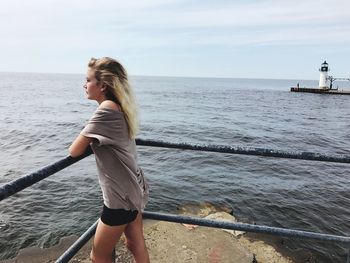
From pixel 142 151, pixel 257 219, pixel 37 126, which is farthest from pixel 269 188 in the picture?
pixel 37 126

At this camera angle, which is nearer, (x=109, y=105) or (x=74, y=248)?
(x=74, y=248)

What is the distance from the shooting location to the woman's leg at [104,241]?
98.0 inches

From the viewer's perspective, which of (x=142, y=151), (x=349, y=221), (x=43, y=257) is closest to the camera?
(x=43, y=257)

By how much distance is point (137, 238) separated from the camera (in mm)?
2742

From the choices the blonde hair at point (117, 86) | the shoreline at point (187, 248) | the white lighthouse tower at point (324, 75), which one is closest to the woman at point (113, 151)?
the blonde hair at point (117, 86)

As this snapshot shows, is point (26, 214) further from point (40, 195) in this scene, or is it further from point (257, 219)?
point (257, 219)

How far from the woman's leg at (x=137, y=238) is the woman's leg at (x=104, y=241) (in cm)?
13

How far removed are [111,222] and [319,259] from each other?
9.06 m

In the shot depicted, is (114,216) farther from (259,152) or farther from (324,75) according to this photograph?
(324,75)

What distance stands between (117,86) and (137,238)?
125 cm

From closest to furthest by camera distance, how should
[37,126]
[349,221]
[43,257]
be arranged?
[43,257], [349,221], [37,126]

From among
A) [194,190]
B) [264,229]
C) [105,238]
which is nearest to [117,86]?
[105,238]

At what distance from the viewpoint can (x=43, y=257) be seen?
24.8 feet

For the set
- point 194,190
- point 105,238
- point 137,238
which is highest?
point 105,238
